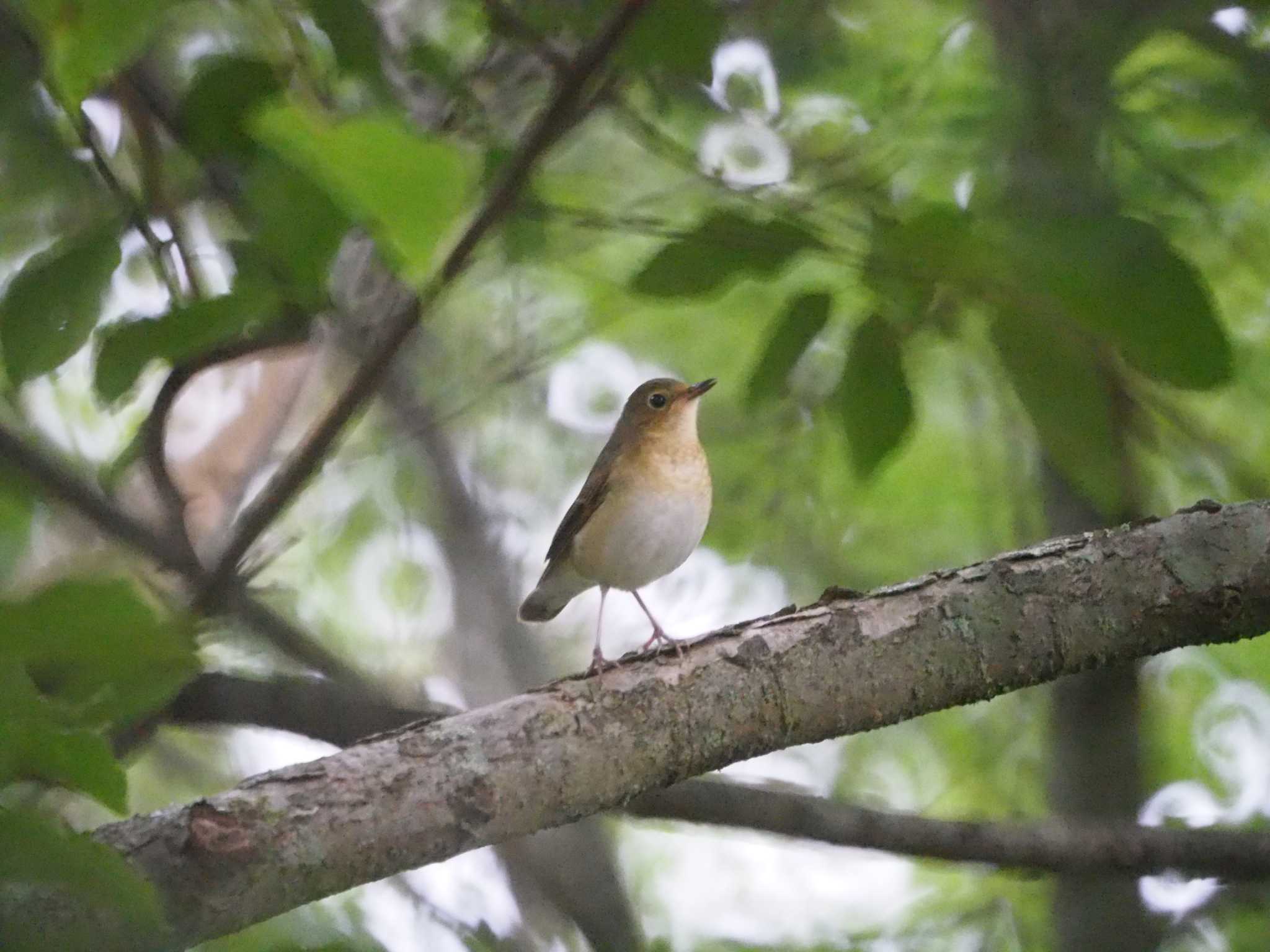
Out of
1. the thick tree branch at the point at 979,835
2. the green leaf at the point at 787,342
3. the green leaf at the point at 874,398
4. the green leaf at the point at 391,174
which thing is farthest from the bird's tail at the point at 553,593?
the green leaf at the point at 391,174

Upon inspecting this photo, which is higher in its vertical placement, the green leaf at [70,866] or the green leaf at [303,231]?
the green leaf at [303,231]

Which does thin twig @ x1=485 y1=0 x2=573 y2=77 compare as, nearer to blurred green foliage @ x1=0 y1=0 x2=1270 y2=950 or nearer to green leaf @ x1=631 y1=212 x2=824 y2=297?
blurred green foliage @ x1=0 y1=0 x2=1270 y2=950

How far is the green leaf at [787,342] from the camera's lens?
2.56 metres

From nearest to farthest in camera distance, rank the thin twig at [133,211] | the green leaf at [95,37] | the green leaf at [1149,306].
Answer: the green leaf at [95,37] → the green leaf at [1149,306] → the thin twig at [133,211]

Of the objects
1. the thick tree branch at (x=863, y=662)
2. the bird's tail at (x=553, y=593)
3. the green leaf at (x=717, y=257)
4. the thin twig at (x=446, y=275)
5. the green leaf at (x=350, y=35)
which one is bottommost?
the thick tree branch at (x=863, y=662)

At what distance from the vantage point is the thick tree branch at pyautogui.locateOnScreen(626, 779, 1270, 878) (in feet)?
10.2

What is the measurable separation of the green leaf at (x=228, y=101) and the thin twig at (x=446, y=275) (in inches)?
19.9

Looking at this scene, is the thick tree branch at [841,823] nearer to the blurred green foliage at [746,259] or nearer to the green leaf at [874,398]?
the blurred green foliage at [746,259]

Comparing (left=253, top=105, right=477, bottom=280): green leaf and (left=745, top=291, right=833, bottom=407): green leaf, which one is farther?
(left=745, top=291, right=833, bottom=407): green leaf

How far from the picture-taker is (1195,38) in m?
2.69

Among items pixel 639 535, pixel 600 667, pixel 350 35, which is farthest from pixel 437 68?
pixel 639 535

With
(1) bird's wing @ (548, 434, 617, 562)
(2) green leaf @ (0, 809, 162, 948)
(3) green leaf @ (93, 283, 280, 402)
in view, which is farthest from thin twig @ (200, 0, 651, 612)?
(1) bird's wing @ (548, 434, 617, 562)

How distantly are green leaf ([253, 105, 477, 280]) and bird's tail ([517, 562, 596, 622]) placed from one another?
351 cm

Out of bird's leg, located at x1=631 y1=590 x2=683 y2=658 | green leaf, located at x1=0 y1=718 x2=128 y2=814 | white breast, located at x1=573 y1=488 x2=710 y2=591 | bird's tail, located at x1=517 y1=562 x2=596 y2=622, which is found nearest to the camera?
green leaf, located at x1=0 y1=718 x2=128 y2=814
